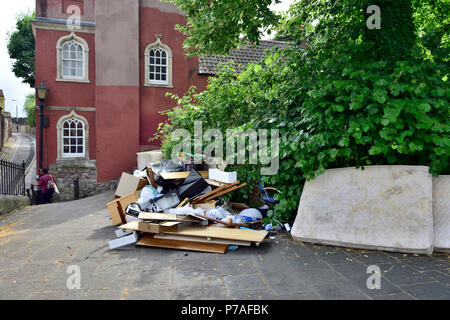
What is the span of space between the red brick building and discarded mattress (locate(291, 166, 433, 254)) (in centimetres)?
1089

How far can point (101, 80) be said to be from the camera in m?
13.1

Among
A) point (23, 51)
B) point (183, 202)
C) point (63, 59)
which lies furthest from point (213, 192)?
point (23, 51)

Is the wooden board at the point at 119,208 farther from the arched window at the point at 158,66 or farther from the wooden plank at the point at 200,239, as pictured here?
the arched window at the point at 158,66

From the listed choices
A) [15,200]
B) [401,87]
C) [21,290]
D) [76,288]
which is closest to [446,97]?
[401,87]

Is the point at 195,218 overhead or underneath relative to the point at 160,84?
underneath

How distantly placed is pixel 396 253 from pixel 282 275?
155cm

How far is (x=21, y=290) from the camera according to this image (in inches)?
118

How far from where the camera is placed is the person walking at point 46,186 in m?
12.3

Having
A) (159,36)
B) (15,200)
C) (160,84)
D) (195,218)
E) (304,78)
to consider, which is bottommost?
(15,200)

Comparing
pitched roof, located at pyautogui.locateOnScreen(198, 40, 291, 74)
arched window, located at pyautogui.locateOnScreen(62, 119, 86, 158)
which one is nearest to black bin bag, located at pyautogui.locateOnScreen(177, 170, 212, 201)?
pitched roof, located at pyautogui.locateOnScreen(198, 40, 291, 74)

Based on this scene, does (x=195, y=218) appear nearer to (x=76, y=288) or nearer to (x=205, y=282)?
(x=205, y=282)

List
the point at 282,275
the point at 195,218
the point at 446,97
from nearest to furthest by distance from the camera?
1. the point at 282,275
2. the point at 446,97
3. the point at 195,218

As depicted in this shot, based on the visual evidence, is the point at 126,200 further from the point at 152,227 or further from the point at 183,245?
the point at 183,245
